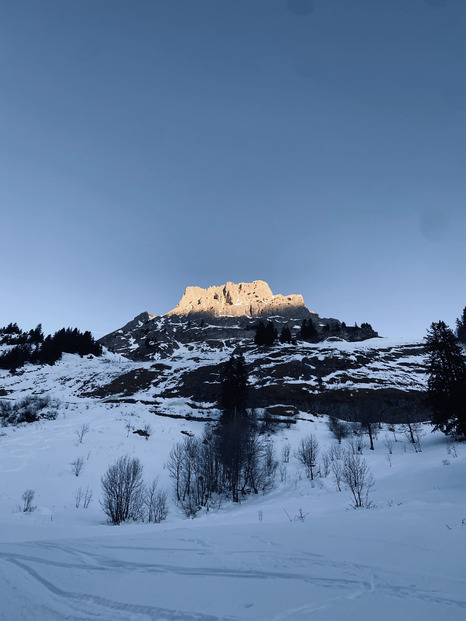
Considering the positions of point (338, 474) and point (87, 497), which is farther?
point (338, 474)

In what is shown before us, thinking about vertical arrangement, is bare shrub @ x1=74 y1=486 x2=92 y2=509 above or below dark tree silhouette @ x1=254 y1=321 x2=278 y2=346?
below

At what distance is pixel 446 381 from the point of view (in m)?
31.6

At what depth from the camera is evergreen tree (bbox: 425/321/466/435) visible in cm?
3031

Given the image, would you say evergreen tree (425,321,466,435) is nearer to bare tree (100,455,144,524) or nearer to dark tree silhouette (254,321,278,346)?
bare tree (100,455,144,524)

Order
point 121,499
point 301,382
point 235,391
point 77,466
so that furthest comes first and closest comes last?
point 301,382 < point 235,391 < point 77,466 < point 121,499

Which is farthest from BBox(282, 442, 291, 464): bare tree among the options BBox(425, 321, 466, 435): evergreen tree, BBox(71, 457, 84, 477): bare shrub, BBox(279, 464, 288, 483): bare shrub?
BBox(71, 457, 84, 477): bare shrub

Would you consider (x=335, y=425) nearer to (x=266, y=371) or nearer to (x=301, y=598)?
(x=266, y=371)

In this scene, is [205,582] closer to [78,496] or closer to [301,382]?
[78,496]

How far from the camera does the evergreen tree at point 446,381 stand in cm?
3031

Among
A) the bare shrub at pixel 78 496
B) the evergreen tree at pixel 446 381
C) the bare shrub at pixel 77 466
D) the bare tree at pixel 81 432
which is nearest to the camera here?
the bare shrub at pixel 78 496

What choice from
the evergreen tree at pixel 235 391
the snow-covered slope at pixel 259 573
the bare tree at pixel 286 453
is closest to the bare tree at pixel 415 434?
the bare tree at pixel 286 453

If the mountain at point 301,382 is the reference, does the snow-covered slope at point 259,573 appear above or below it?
below

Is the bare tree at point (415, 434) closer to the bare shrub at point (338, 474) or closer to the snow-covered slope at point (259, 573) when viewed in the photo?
the bare shrub at point (338, 474)

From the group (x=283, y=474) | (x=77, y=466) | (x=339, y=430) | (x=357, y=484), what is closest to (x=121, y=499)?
(x=77, y=466)
